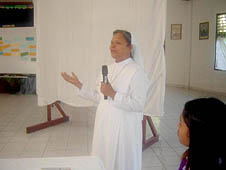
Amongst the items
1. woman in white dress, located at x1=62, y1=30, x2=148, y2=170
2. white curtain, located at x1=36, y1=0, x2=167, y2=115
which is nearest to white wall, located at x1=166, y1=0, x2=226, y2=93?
white curtain, located at x1=36, y1=0, x2=167, y2=115

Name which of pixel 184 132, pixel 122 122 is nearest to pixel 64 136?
pixel 122 122

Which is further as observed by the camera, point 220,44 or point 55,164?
point 220,44

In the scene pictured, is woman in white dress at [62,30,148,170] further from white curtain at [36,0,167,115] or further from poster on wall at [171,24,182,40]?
poster on wall at [171,24,182,40]

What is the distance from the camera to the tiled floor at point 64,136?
337 cm

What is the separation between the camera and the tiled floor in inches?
132

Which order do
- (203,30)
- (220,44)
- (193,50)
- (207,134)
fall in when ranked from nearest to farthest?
(207,134) < (220,44) < (203,30) < (193,50)

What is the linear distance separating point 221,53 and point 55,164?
7458 millimetres

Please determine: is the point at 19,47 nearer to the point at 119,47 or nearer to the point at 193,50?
the point at 193,50

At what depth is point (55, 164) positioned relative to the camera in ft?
4.18

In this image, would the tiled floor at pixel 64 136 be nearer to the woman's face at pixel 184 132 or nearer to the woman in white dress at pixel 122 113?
the woman in white dress at pixel 122 113

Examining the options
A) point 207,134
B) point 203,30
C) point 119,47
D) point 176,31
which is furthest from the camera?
point 176,31

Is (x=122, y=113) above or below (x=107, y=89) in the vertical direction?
below

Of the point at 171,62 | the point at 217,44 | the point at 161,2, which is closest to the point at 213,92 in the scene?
the point at 217,44

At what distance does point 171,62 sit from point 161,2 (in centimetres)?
638
